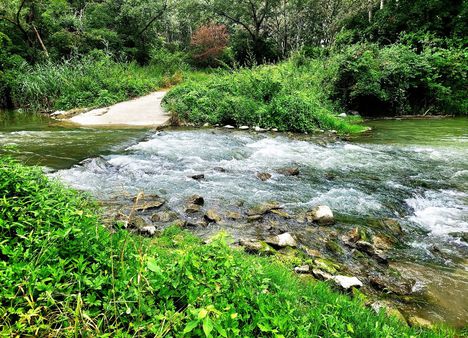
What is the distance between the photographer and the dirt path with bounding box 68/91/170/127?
14672 millimetres

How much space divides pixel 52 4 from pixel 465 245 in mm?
27383

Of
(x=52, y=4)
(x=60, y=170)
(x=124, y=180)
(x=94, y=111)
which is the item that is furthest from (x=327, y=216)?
(x=52, y=4)

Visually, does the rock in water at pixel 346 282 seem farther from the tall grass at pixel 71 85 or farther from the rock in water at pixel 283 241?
the tall grass at pixel 71 85

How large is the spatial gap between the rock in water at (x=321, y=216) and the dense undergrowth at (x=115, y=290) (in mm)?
2715

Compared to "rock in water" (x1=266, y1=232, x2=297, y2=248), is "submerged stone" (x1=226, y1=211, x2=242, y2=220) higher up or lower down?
higher up

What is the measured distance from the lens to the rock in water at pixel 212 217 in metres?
5.34

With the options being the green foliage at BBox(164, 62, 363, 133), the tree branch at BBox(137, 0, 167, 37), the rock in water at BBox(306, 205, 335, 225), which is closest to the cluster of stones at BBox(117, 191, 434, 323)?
the rock in water at BBox(306, 205, 335, 225)

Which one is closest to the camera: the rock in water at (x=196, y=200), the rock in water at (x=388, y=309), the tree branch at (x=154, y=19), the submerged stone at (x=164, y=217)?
the rock in water at (x=388, y=309)

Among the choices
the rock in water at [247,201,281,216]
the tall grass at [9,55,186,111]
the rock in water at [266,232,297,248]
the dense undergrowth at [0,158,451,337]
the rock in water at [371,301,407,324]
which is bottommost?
the rock in water at [371,301,407,324]

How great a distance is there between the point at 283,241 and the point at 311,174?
3790 millimetres

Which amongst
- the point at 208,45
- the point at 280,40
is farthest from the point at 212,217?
the point at 280,40

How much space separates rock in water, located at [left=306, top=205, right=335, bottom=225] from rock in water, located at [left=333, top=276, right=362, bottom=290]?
162 centimetres

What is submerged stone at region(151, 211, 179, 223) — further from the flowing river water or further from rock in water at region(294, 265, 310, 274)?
rock in water at region(294, 265, 310, 274)

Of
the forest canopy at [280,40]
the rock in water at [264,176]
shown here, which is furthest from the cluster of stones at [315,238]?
the forest canopy at [280,40]
